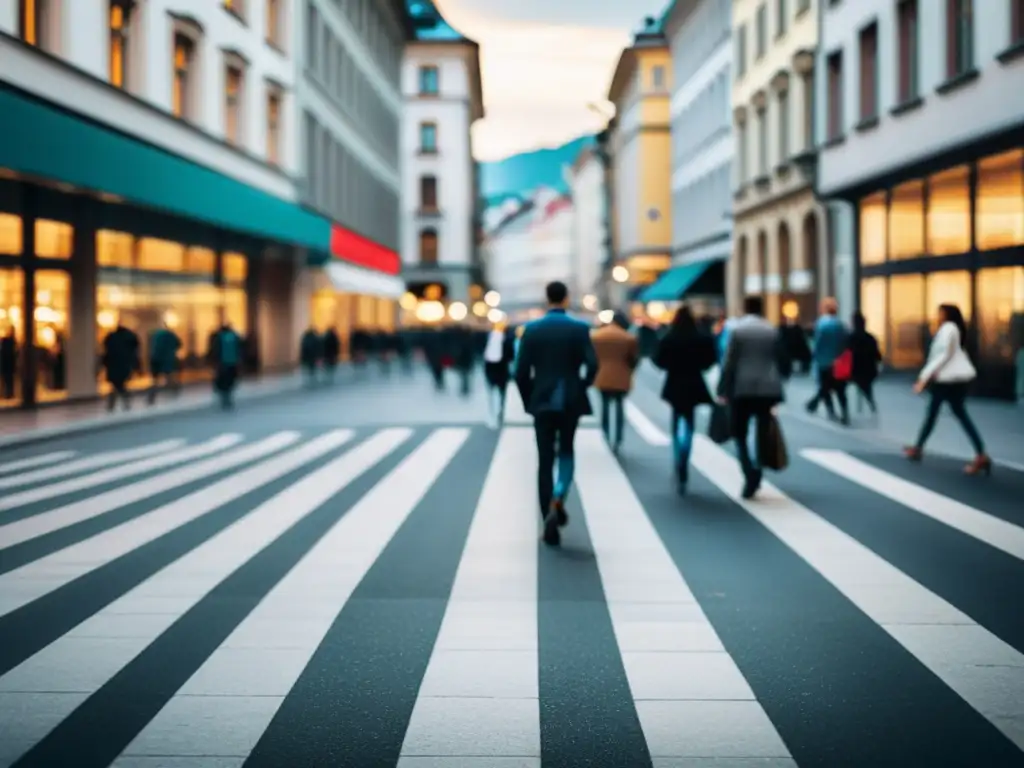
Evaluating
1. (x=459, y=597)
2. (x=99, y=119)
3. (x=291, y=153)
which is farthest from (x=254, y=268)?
(x=459, y=597)

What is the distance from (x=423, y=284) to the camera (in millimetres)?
85250

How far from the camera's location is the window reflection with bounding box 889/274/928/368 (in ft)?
90.4

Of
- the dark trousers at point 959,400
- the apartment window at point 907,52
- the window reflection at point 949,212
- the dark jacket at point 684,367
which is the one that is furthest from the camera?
the apartment window at point 907,52

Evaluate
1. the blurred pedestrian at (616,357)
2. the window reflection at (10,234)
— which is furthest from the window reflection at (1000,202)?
the window reflection at (10,234)

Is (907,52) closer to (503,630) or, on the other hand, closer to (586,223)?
(503,630)

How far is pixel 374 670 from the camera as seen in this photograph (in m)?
5.89

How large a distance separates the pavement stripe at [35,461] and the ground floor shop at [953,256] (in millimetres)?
14436

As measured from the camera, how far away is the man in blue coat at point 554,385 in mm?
9531

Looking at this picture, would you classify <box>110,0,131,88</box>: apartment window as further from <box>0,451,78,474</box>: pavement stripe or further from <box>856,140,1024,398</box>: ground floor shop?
<box>856,140,1024,398</box>: ground floor shop

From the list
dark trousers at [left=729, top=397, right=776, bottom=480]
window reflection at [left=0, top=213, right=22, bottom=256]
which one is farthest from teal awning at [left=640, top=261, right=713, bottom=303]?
dark trousers at [left=729, top=397, right=776, bottom=480]

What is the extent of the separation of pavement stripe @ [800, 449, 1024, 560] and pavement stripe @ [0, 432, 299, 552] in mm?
6078

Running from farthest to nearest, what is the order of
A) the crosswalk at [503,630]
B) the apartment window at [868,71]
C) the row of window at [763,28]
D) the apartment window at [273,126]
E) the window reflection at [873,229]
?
the row of window at [763,28]
the apartment window at [273,126]
the window reflection at [873,229]
the apartment window at [868,71]
the crosswalk at [503,630]

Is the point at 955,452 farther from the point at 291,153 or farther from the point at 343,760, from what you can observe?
the point at 291,153

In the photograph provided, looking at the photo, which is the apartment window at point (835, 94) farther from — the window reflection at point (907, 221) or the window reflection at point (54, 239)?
the window reflection at point (54, 239)
